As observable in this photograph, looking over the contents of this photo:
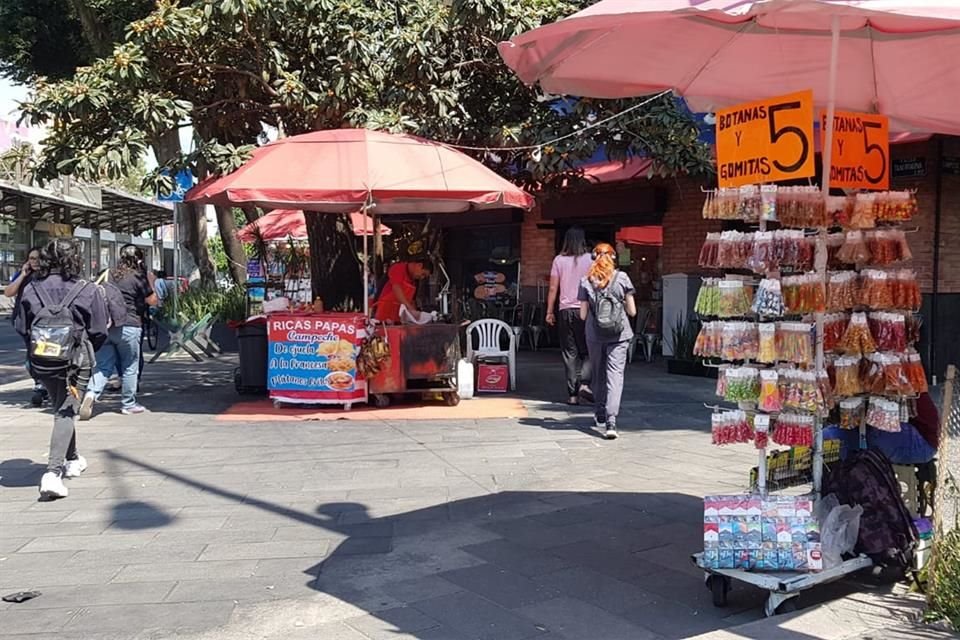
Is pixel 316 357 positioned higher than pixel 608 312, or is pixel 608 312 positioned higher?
pixel 608 312

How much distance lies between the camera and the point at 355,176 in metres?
8.57

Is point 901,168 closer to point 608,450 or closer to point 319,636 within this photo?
point 608,450

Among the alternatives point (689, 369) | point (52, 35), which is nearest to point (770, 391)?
point (689, 369)

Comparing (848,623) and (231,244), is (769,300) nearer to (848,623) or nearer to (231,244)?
(848,623)

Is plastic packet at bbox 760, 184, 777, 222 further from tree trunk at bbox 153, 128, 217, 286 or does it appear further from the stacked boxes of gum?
tree trunk at bbox 153, 128, 217, 286

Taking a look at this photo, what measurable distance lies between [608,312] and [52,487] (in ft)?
15.4

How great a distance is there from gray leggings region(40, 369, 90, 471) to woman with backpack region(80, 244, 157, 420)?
8.92 feet

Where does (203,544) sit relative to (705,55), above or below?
below

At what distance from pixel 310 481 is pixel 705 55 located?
4.09 metres

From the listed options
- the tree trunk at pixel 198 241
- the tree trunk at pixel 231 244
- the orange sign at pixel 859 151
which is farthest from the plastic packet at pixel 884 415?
the tree trunk at pixel 231 244

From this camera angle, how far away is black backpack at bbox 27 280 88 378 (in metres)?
6.11

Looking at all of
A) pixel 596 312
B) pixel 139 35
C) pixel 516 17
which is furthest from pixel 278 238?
pixel 596 312

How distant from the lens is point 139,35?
965cm

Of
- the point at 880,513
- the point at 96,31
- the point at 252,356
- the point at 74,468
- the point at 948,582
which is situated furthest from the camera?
the point at 96,31
